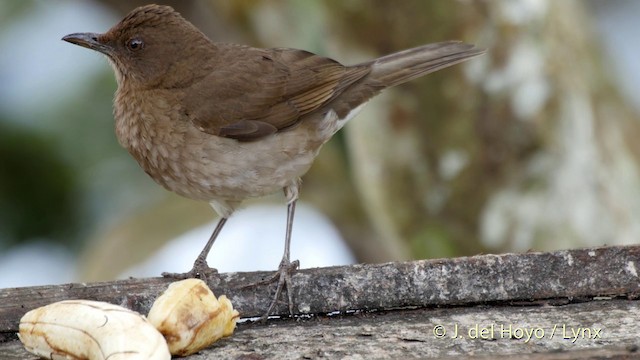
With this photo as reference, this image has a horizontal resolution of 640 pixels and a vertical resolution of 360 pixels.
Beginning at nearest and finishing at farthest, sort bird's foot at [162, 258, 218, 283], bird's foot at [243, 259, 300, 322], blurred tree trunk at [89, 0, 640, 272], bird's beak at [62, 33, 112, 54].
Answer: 1. bird's foot at [243, 259, 300, 322]
2. bird's foot at [162, 258, 218, 283]
3. bird's beak at [62, 33, 112, 54]
4. blurred tree trunk at [89, 0, 640, 272]

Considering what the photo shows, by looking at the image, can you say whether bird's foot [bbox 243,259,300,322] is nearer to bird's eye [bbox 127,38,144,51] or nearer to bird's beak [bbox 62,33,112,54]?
bird's eye [bbox 127,38,144,51]

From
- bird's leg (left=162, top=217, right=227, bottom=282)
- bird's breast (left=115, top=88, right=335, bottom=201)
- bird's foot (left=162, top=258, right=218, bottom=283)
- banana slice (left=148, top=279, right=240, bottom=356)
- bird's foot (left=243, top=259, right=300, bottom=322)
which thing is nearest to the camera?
banana slice (left=148, top=279, right=240, bottom=356)

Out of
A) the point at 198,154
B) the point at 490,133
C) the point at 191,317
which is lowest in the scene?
the point at 191,317

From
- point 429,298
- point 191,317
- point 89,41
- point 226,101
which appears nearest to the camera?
point 191,317

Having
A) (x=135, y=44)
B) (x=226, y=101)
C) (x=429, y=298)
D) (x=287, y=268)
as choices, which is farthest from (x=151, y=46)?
(x=429, y=298)

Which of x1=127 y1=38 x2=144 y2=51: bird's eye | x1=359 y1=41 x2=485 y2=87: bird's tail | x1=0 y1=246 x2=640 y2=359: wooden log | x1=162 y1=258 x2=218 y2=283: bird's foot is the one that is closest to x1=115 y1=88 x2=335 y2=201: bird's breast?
x1=127 y1=38 x2=144 y2=51: bird's eye

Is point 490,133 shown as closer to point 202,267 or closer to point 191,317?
point 202,267

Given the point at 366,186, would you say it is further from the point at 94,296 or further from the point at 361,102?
the point at 94,296

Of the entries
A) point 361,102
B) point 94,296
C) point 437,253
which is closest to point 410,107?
point 361,102
